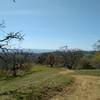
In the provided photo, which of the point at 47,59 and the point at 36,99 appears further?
the point at 47,59

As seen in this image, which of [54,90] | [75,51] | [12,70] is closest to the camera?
[54,90]

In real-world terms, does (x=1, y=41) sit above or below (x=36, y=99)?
above

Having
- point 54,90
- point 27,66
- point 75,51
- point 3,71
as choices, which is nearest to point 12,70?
point 27,66

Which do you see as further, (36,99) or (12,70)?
(12,70)

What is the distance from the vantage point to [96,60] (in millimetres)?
75125

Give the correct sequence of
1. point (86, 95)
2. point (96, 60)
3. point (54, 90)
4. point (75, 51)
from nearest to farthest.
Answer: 1. point (86, 95)
2. point (54, 90)
3. point (96, 60)
4. point (75, 51)

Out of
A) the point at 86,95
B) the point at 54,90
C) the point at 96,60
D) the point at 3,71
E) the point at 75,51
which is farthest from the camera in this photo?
the point at 75,51

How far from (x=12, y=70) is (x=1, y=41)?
2104cm

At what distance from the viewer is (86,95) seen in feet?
46.6

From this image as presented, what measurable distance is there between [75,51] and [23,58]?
124 feet

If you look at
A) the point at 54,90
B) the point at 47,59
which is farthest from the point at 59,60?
the point at 54,90

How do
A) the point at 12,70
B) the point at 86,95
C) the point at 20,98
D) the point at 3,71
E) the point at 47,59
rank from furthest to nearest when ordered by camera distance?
the point at 47,59 → the point at 3,71 → the point at 12,70 → the point at 86,95 → the point at 20,98

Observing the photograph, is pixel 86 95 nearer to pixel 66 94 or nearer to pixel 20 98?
A: pixel 66 94

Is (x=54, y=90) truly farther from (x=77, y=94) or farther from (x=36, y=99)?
(x=36, y=99)
